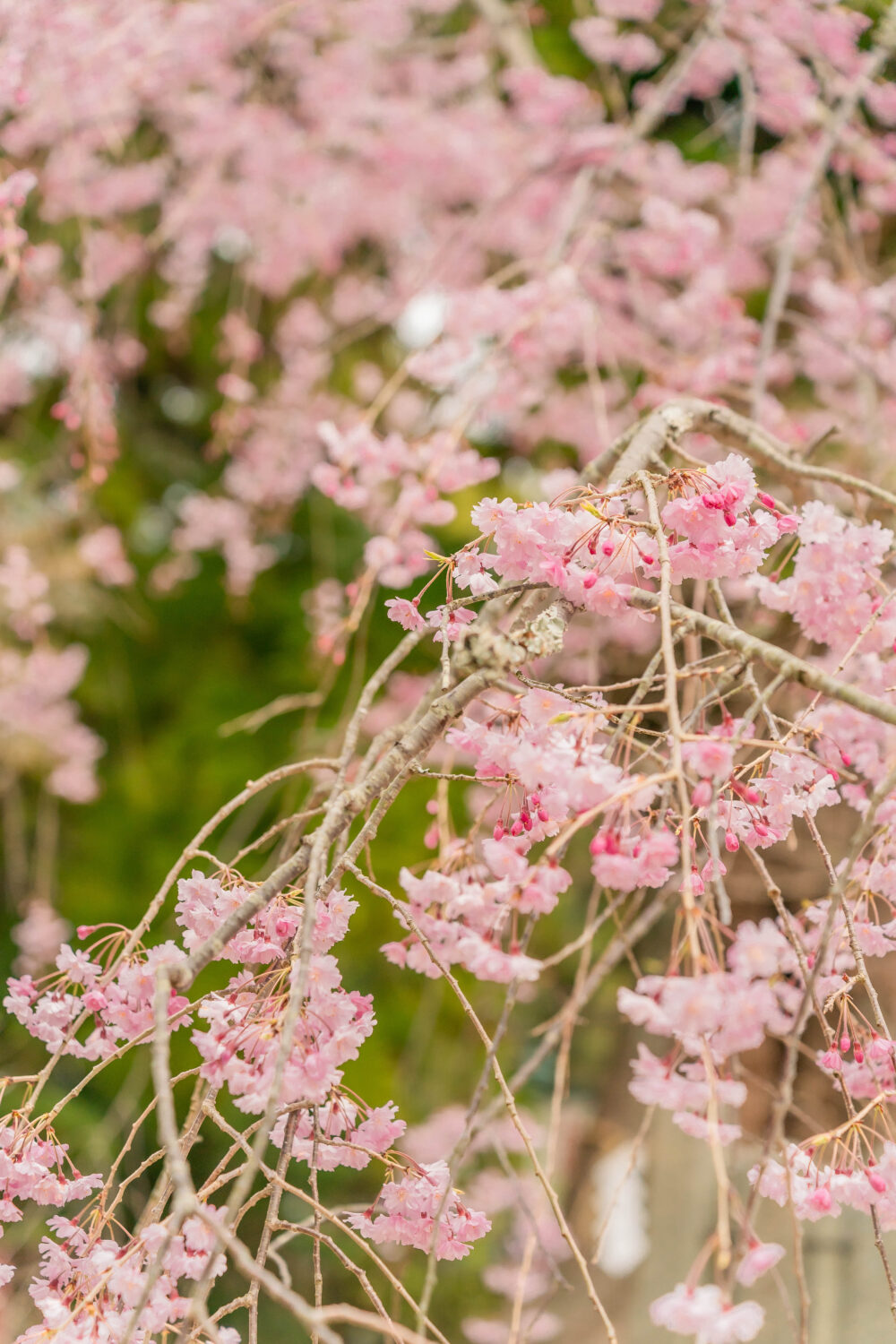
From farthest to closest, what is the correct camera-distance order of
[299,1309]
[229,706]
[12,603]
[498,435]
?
[498,435] < [229,706] < [12,603] < [299,1309]

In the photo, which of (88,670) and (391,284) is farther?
(88,670)

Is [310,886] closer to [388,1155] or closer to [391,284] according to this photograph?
[388,1155]

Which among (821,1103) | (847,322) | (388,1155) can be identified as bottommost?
(821,1103)

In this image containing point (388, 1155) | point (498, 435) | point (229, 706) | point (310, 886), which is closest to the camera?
point (310, 886)

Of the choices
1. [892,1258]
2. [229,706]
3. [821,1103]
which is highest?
[229,706]

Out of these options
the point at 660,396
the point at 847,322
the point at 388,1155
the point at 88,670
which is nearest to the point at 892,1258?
the point at 388,1155

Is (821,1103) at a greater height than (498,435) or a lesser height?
lesser

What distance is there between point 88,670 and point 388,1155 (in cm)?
267

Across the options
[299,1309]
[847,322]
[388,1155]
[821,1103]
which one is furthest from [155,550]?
[299,1309]

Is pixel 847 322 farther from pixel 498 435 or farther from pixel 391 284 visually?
pixel 391 284

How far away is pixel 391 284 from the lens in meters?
2.94

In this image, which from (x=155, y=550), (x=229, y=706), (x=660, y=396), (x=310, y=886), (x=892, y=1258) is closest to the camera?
(x=310, y=886)

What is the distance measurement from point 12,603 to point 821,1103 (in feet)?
7.54

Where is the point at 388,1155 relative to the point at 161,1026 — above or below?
below
